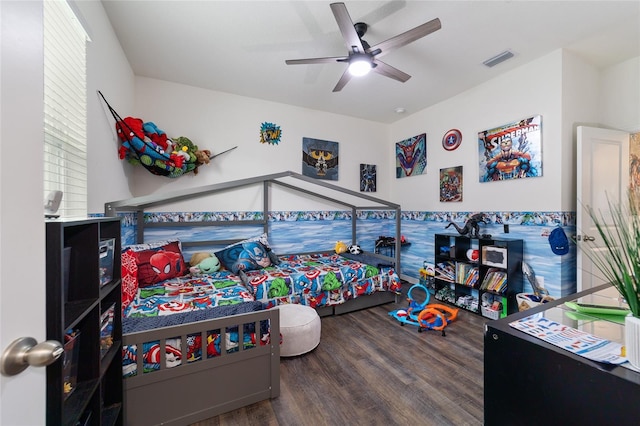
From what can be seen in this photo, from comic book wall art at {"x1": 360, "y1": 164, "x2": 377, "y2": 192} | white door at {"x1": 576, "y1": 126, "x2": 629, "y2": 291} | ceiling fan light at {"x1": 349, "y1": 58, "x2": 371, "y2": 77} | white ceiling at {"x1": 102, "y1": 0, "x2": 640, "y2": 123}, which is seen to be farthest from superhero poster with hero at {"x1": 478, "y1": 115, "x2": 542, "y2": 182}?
ceiling fan light at {"x1": 349, "y1": 58, "x2": 371, "y2": 77}

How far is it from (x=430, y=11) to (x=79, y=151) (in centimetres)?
254

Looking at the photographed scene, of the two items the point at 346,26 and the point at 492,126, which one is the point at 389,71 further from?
the point at 492,126

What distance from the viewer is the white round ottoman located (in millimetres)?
2025

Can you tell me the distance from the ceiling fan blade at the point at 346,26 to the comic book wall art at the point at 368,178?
2.29m

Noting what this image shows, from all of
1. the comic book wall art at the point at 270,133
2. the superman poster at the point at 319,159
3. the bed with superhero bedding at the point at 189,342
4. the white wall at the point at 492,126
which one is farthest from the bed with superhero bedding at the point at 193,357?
the white wall at the point at 492,126

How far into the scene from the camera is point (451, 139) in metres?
3.38

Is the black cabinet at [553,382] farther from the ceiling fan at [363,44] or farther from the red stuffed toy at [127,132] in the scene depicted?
the red stuffed toy at [127,132]

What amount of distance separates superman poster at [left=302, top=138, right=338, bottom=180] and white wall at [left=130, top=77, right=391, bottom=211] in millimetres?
81

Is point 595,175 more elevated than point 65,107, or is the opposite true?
point 65,107

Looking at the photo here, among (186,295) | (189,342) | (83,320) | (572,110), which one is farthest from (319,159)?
(83,320)

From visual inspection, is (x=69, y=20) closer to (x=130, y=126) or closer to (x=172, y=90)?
(x=130, y=126)

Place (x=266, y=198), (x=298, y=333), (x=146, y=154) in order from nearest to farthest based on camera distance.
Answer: (x=298, y=333) < (x=146, y=154) < (x=266, y=198)

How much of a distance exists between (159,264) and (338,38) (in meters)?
2.51

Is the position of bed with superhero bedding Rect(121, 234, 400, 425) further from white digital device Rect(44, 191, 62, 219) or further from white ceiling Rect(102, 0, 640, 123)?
white ceiling Rect(102, 0, 640, 123)
